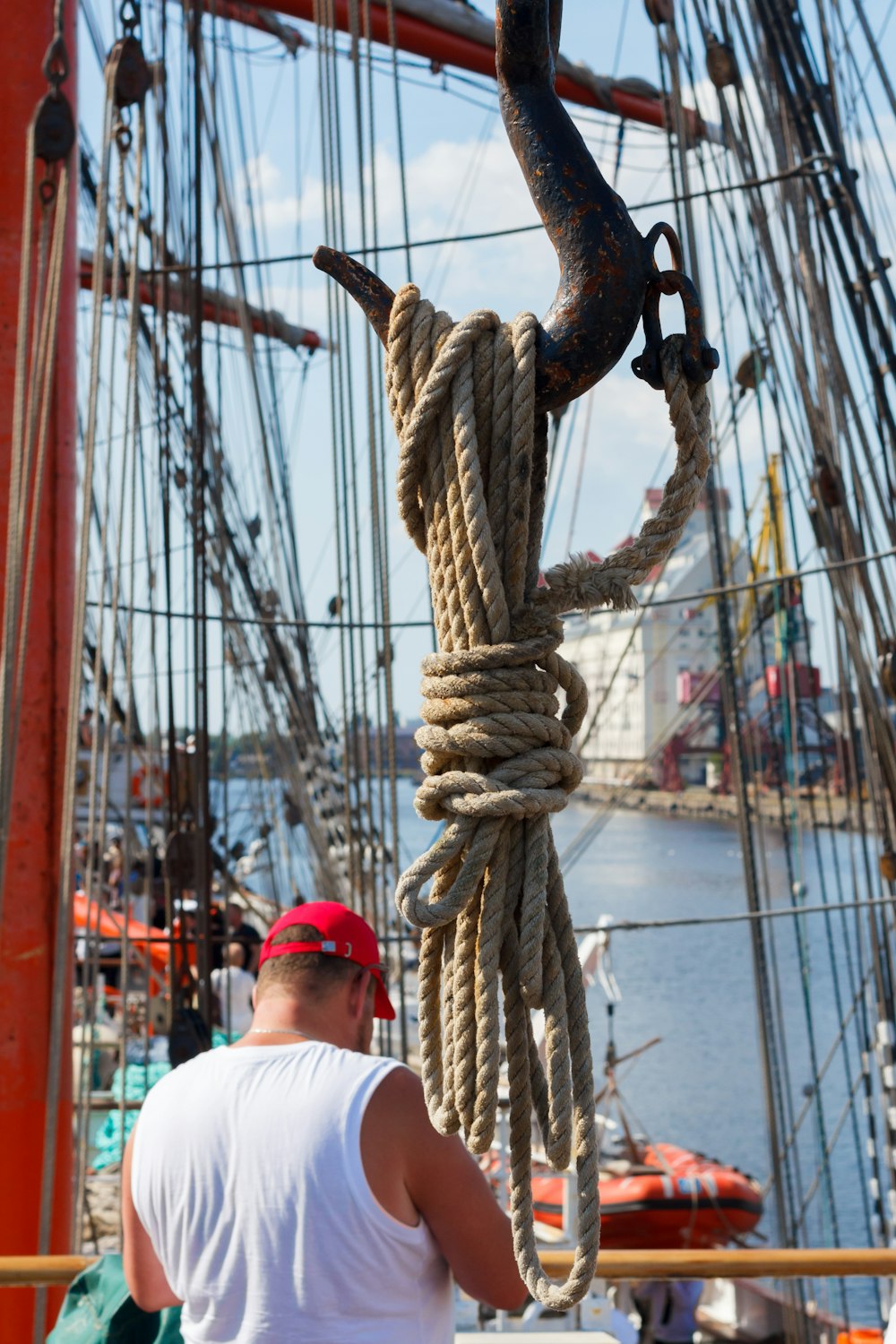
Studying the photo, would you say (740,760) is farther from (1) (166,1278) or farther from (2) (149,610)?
(1) (166,1278)

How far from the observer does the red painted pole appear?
10.5 feet

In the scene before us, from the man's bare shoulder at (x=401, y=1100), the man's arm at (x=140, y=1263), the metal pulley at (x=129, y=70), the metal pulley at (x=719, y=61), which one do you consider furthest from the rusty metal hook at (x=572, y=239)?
the metal pulley at (x=719, y=61)

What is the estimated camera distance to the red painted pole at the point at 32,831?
126 inches

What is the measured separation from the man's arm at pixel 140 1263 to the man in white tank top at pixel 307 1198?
3cm

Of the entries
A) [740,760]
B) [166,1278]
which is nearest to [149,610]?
[740,760]

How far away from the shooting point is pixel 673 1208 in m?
8.69

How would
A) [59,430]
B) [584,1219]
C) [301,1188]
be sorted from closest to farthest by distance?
[584,1219] < [301,1188] < [59,430]

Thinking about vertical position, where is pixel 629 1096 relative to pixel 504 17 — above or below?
below

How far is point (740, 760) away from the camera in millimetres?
5602

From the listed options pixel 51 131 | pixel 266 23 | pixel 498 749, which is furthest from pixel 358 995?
pixel 266 23

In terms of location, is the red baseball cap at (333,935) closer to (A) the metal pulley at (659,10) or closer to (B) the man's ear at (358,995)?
(B) the man's ear at (358,995)

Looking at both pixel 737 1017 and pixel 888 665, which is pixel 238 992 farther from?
pixel 737 1017

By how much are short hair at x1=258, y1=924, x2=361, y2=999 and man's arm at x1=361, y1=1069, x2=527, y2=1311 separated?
0.16 meters

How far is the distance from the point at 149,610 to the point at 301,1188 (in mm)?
2958
